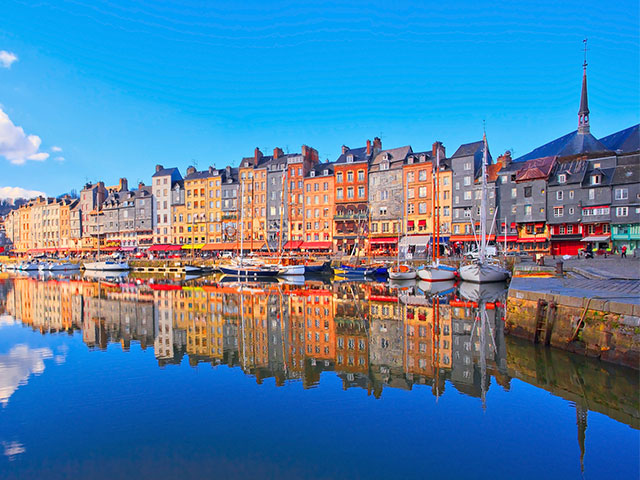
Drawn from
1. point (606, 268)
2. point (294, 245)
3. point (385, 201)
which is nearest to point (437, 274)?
point (606, 268)

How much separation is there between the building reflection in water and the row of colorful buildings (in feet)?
59.5

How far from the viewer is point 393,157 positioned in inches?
2286

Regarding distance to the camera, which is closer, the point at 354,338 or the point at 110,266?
the point at 354,338

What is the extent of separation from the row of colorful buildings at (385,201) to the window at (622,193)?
0.08m

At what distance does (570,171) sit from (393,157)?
2106cm

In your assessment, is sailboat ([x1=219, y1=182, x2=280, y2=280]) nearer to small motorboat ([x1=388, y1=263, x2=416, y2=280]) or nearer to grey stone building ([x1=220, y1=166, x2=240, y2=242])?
small motorboat ([x1=388, y1=263, x2=416, y2=280])

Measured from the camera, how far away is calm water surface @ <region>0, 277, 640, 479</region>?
6.75 meters

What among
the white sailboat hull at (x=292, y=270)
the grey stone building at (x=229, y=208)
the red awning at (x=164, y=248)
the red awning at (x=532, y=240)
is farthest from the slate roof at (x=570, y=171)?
the red awning at (x=164, y=248)

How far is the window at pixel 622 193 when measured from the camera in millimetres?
42553

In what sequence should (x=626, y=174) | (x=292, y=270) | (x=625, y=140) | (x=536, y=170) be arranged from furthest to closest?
(x=625, y=140) < (x=536, y=170) < (x=292, y=270) < (x=626, y=174)

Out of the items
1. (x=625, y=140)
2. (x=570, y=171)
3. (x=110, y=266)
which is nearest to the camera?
(x=570, y=171)

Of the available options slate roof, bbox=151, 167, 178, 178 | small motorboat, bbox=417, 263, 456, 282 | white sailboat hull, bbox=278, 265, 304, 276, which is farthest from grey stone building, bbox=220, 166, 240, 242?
small motorboat, bbox=417, 263, 456, 282

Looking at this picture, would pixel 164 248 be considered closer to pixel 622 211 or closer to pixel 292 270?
pixel 292 270

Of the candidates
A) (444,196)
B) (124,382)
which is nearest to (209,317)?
(124,382)
